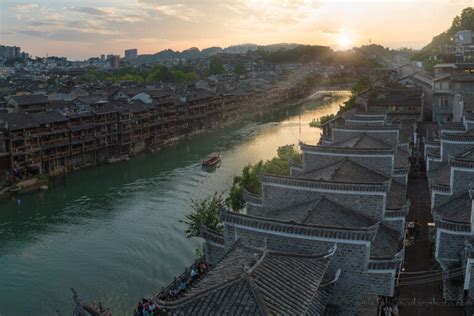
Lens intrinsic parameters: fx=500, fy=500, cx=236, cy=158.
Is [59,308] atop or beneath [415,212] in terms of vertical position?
beneath

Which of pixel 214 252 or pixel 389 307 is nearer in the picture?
pixel 389 307

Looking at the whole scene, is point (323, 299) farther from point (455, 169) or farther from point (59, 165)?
point (59, 165)

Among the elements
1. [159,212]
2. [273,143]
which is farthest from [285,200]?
[273,143]

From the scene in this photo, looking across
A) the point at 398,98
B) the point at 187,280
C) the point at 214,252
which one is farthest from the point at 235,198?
the point at 398,98

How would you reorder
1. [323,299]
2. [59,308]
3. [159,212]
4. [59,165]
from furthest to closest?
[59,165] < [159,212] < [59,308] < [323,299]

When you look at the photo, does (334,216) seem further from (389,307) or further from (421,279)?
(421,279)
